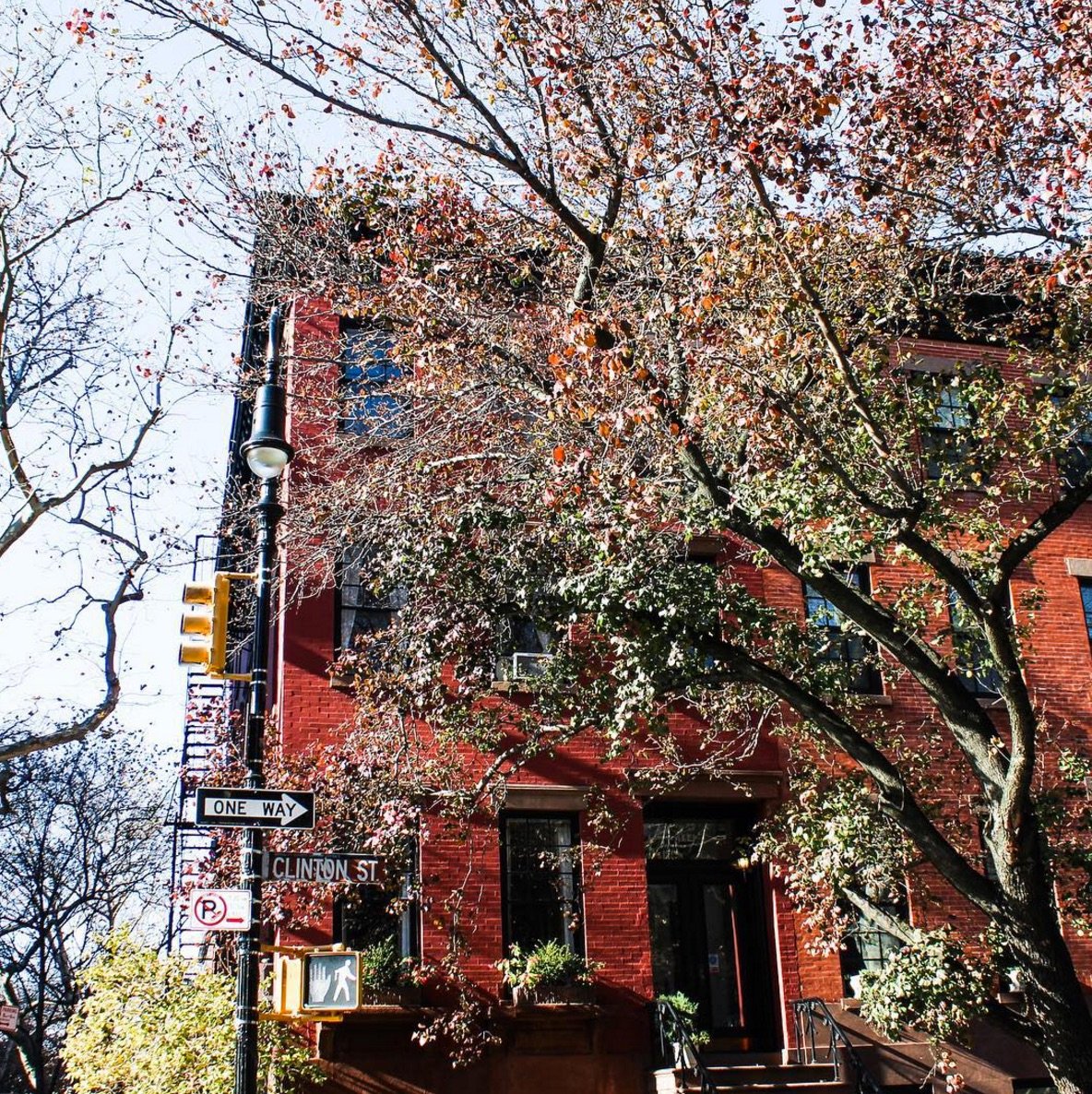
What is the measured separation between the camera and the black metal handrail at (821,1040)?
655 inches

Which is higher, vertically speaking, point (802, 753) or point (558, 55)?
point (558, 55)

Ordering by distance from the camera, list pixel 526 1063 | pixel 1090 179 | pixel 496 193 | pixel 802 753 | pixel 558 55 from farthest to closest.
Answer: pixel 802 753
pixel 526 1063
pixel 496 193
pixel 558 55
pixel 1090 179

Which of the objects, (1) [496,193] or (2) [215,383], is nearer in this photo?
(1) [496,193]

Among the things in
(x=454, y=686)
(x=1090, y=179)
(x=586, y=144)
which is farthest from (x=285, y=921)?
(x=1090, y=179)

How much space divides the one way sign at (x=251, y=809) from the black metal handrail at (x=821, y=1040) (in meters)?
9.69

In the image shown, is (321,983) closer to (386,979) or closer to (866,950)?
(386,979)

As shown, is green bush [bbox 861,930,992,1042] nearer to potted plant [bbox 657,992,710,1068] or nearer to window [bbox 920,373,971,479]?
potted plant [bbox 657,992,710,1068]

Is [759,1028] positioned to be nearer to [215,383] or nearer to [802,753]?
[802,753]

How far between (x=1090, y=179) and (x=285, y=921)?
11.4 m

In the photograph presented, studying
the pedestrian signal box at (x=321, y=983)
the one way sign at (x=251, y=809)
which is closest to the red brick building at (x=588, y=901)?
the pedestrian signal box at (x=321, y=983)

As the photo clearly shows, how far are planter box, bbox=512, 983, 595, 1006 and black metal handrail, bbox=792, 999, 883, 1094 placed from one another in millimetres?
3060

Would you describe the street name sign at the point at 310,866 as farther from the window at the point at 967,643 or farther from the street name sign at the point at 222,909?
the window at the point at 967,643

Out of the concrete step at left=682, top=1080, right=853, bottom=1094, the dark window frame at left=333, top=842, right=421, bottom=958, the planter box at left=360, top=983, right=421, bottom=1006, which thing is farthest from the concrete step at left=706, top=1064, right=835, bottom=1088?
the dark window frame at left=333, top=842, right=421, bottom=958

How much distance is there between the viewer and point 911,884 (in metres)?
17.6
